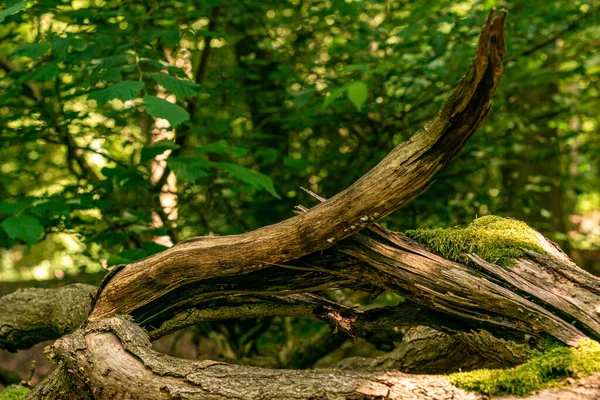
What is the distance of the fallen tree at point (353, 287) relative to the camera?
84.0 inches

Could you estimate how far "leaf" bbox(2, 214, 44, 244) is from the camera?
3.03 metres

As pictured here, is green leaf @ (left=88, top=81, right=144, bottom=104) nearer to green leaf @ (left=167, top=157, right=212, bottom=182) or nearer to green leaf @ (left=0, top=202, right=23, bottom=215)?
green leaf @ (left=167, top=157, right=212, bottom=182)

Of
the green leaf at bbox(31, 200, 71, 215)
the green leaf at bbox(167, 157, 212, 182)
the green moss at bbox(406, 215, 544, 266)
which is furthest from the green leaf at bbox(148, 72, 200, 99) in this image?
the green moss at bbox(406, 215, 544, 266)

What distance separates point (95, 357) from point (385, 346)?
7.66 feet

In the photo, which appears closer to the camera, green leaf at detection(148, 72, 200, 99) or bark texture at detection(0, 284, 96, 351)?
green leaf at detection(148, 72, 200, 99)

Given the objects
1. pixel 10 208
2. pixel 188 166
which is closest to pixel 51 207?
pixel 10 208

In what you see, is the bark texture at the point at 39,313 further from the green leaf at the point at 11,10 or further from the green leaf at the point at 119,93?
the green leaf at the point at 11,10

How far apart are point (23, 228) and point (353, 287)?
1925mm

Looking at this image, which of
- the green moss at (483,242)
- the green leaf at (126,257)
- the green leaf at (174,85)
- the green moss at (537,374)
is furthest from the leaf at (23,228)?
the green moss at (537,374)

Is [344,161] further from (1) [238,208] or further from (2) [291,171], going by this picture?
(1) [238,208]

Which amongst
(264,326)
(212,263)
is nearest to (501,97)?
(264,326)

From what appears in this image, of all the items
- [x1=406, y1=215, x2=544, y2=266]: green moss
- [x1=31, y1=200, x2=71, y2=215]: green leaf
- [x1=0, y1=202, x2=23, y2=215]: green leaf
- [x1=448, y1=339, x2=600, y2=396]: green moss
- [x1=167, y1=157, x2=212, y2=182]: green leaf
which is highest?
[x1=406, y1=215, x2=544, y2=266]: green moss

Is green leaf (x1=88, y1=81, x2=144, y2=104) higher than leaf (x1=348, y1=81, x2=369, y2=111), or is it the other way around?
leaf (x1=348, y1=81, x2=369, y2=111)

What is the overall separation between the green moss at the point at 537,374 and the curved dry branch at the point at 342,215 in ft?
2.42
